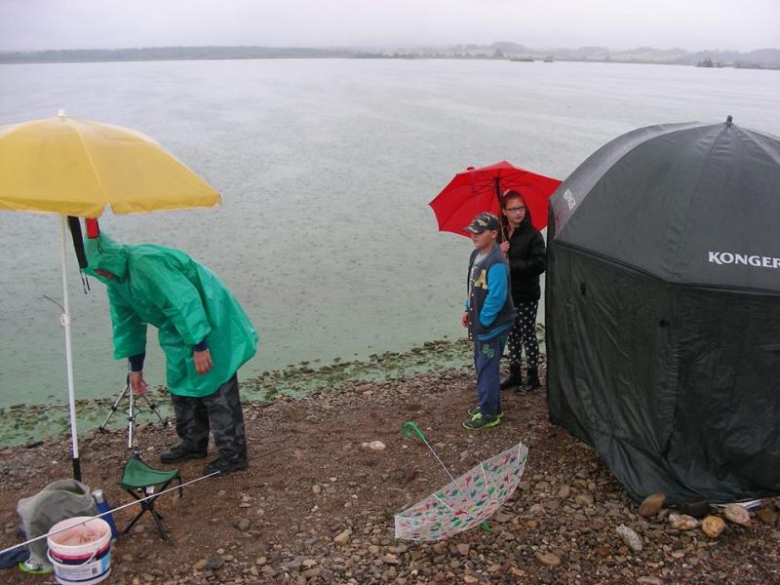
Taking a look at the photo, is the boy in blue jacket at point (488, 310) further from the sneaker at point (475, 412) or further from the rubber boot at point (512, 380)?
the rubber boot at point (512, 380)

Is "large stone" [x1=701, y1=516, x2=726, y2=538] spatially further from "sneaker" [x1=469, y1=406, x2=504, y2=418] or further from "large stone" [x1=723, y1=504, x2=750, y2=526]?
"sneaker" [x1=469, y1=406, x2=504, y2=418]

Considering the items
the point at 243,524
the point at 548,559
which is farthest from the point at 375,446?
the point at 548,559

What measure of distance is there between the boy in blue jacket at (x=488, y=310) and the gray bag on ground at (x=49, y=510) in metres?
2.60

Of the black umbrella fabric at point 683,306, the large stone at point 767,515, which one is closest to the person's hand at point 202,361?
the black umbrella fabric at point 683,306

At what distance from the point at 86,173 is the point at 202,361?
124cm

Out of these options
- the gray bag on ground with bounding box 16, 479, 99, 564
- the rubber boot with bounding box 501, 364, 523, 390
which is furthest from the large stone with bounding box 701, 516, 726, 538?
the gray bag on ground with bounding box 16, 479, 99, 564

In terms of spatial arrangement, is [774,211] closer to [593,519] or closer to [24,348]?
[593,519]

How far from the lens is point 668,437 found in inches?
161

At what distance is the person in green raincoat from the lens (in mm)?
4012

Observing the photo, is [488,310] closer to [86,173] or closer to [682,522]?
[682,522]

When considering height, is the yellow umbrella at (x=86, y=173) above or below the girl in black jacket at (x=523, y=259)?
above

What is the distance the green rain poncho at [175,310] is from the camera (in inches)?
158

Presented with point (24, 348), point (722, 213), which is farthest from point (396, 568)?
point (24, 348)

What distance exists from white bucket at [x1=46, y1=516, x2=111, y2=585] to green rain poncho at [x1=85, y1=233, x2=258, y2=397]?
98 cm
